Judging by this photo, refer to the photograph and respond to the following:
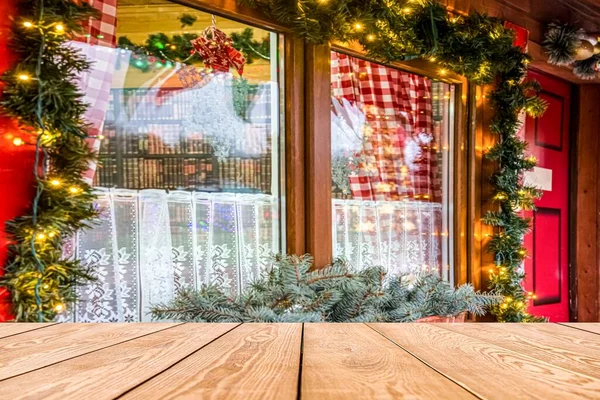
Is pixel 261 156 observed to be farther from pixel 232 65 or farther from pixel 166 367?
pixel 166 367

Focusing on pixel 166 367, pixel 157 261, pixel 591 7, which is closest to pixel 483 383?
pixel 166 367

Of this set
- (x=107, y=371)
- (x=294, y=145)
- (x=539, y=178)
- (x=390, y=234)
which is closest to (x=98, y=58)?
(x=294, y=145)

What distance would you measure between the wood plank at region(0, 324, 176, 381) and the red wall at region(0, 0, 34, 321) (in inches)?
22.8

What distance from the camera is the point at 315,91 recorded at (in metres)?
2.17

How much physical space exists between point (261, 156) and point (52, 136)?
99cm

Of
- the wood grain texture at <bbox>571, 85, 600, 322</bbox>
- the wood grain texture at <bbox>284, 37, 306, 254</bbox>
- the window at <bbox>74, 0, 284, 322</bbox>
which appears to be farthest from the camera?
the wood grain texture at <bbox>571, 85, 600, 322</bbox>

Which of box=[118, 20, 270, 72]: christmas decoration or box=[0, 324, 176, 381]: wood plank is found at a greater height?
box=[118, 20, 270, 72]: christmas decoration

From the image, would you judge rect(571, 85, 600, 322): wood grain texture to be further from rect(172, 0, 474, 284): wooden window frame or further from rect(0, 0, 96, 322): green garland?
rect(0, 0, 96, 322): green garland

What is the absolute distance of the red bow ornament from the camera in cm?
221

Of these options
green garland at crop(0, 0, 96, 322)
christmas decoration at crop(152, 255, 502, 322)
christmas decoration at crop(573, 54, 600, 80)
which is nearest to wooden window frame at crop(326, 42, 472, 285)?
christmas decoration at crop(573, 54, 600, 80)

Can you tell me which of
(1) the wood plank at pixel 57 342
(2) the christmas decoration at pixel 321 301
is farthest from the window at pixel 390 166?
(1) the wood plank at pixel 57 342

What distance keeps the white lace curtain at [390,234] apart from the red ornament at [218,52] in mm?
801

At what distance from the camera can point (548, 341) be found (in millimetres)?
816

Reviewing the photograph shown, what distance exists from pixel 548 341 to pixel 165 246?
4.82ft
